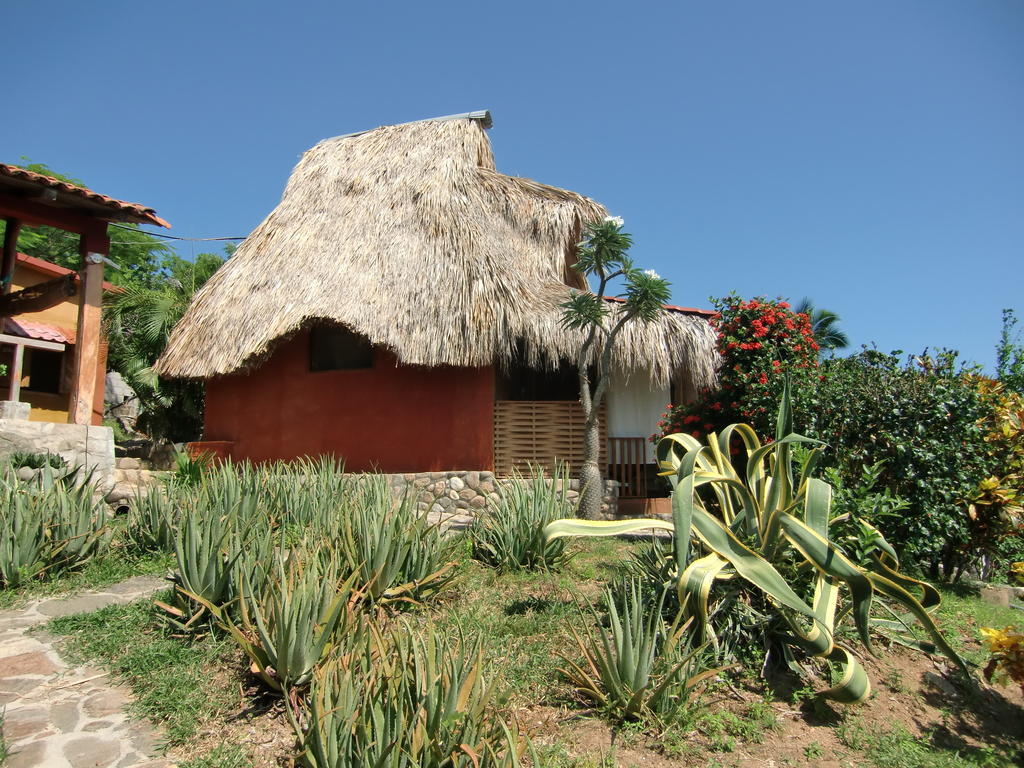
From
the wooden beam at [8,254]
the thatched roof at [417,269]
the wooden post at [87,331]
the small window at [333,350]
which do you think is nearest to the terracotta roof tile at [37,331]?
the wooden beam at [8,254]

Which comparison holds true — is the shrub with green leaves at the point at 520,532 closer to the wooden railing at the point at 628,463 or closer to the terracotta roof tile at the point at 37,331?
the wooden railing at the point at 628,463

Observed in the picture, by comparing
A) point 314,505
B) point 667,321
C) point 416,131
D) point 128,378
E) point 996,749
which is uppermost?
point 416,131

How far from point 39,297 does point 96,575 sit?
235 inches

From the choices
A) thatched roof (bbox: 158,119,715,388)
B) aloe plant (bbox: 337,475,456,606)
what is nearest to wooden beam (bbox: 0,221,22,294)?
thatched roof (bbox: 158,119,715,388)

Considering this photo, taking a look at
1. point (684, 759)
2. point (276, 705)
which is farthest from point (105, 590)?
point (684, 759)

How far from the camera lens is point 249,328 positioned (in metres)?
9.26

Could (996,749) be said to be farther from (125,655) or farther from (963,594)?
(125,655)

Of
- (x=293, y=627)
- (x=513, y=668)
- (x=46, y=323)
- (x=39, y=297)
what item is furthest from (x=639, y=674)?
(x=46, y=323)

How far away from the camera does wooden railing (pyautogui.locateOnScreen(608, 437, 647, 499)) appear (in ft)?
30.9

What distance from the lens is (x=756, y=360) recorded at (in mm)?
6375

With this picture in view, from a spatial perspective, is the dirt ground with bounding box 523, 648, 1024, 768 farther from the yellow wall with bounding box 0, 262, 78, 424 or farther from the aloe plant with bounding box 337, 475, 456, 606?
the yellow wall with bounding box 0, 262, 78, 424

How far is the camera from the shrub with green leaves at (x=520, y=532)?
4883 mm

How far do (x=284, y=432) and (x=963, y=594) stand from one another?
26.6 ft

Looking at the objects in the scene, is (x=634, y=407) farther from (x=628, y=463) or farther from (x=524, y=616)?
(x=524, y=616)
